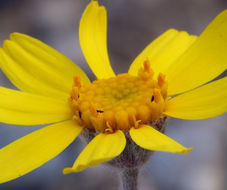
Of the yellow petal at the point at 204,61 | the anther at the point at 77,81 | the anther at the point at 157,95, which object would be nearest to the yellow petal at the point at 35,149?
the anther at the point at 77,81

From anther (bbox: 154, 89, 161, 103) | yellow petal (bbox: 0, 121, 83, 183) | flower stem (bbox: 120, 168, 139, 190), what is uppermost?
anther (bbox: 154, 89, 161, 103)

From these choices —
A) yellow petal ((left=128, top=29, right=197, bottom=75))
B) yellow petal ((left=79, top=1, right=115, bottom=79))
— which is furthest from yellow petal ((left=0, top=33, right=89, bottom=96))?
yellow petal ((left=128, top=29, right=197, bottom=75))

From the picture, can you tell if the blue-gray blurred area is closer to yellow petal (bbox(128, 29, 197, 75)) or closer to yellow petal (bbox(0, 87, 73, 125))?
yellow petal (bbox(128, 29, 197, 75))

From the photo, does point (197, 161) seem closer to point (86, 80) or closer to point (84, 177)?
point (84, 177)

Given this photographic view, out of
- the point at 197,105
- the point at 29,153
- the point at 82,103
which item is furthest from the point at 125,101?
the point at 29,153

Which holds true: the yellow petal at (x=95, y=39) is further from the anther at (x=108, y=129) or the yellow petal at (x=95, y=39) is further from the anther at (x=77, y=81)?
the anther at (x=108, y=129)
